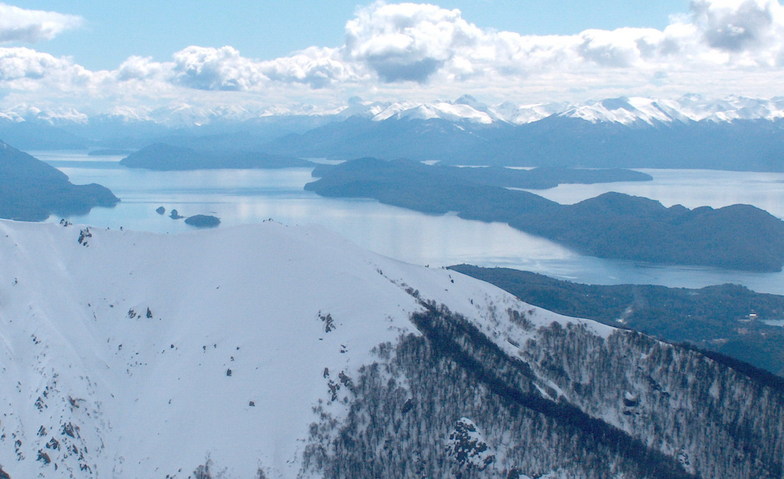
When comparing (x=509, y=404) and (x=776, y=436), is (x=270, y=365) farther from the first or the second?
(x=776, y=436)

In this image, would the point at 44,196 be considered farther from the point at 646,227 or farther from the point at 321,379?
the point at 321,379

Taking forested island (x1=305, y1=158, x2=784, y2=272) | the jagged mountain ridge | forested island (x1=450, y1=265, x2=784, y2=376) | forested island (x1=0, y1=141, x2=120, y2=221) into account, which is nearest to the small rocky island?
forested island (x1=0, y1=141, x2=120, y2=221)

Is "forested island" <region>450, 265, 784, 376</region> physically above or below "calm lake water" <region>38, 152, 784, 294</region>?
below

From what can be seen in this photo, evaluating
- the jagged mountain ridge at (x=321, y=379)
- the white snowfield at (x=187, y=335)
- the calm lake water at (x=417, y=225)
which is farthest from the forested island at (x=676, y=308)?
the white snowfield at (x=187, y=335)

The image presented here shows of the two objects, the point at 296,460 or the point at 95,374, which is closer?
the point at 296,460

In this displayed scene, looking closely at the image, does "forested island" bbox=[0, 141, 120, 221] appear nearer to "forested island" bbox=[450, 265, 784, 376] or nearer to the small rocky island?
the small rocky island

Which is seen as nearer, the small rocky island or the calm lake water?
the calm lake water

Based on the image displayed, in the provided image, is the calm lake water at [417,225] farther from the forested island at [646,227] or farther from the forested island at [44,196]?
the forested island at [44,196]

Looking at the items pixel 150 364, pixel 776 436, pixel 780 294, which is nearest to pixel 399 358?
pixel 150 364
